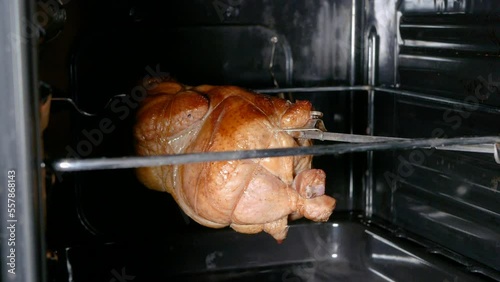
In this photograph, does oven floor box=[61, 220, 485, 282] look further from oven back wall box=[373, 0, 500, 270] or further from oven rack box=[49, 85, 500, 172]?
oven rack box=[49, 85, 500, 172]

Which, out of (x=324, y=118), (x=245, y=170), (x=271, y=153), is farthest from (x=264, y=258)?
(x=271, y=153)

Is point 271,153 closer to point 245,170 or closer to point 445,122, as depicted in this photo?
point 245,170

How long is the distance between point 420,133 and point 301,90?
13.3 inches

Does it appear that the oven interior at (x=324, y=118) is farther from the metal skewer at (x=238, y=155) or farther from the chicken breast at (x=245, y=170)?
the metal skewer at (x=238, y=155)

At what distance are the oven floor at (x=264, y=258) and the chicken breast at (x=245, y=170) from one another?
33 centimetres

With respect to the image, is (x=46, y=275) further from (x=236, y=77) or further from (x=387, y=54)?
(x=387, y=54)

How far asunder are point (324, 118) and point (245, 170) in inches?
26.8

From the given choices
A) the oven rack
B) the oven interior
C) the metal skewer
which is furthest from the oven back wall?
the metal skewer

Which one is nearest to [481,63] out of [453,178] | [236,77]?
[453,178]

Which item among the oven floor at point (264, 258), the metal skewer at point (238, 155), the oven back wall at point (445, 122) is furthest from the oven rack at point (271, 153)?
the oven floor at point (264, 258)

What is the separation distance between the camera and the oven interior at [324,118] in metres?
1.61

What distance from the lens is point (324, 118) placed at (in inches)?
78.7

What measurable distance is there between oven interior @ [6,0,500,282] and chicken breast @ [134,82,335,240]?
0.24 meters

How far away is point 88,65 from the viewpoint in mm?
1710
